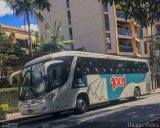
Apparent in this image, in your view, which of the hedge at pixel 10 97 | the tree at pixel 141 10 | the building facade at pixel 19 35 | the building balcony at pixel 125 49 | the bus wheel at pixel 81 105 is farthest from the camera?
the building balcony at pixel 125 49

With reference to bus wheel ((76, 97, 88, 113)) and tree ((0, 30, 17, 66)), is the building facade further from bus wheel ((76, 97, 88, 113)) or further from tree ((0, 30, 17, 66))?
bus wheel ((76, 97, 88, 113))

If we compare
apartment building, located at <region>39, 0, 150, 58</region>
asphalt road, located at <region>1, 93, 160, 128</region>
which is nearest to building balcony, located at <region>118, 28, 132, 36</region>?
apartment building, located at <region>39, 0, 150, 58</region>

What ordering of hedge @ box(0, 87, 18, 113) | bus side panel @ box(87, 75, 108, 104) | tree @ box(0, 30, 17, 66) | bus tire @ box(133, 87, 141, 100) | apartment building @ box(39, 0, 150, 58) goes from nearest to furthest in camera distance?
bus side panel @ box(87, 75, 108, 104), hedge @ box(0, 87, 18, 113), bus tire @ box(133, 87, 141, 100), tree @ box(0, 30, 17, 66), apartment building @ box(39, 0, 150, 58)

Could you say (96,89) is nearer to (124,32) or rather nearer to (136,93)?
(136,93)

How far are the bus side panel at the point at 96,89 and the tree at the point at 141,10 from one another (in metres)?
13.0

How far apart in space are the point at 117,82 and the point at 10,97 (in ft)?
28.6

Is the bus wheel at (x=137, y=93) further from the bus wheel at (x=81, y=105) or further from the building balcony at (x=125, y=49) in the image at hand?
the building balcony at (x=125, y=49)

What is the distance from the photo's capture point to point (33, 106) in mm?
18344

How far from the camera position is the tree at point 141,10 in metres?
8.11

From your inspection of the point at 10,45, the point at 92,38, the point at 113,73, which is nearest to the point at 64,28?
the point at 92,38

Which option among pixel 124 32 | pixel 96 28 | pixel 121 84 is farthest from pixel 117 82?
pixel 124 32

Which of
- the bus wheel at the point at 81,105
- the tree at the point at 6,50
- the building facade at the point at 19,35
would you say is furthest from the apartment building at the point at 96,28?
the bus wheel at the point at 81,105

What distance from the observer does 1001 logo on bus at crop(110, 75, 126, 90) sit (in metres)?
24.5

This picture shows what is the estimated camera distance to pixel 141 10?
27.3 feet
